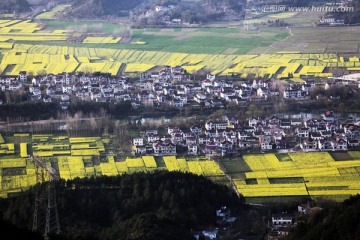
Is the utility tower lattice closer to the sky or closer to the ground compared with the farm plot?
closer to the sky

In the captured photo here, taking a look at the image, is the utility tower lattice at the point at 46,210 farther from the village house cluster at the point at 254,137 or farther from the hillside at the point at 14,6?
the hillside at the point at 14,6

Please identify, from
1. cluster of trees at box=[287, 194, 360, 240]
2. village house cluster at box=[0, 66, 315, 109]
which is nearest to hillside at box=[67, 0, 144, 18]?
village house cluster at box=[0, 66, 315, 109]

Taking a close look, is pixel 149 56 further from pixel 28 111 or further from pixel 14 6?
pixel 14 6

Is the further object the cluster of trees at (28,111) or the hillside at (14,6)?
the hillside at (14,6)

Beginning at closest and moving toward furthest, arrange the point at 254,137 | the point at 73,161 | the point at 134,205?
1. the point at 134,205
2. the point at 73,161
3. the point at 254,137

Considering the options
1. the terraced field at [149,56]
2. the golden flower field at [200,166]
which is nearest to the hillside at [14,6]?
the terraced field at [149,56]

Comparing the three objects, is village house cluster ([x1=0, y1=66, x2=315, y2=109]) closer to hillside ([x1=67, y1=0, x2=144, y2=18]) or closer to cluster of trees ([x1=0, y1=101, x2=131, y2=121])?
cluster of trees ([x1=0, y1=101, x2=131, y2=121])

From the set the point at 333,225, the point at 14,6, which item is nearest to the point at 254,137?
the point at 333,225
